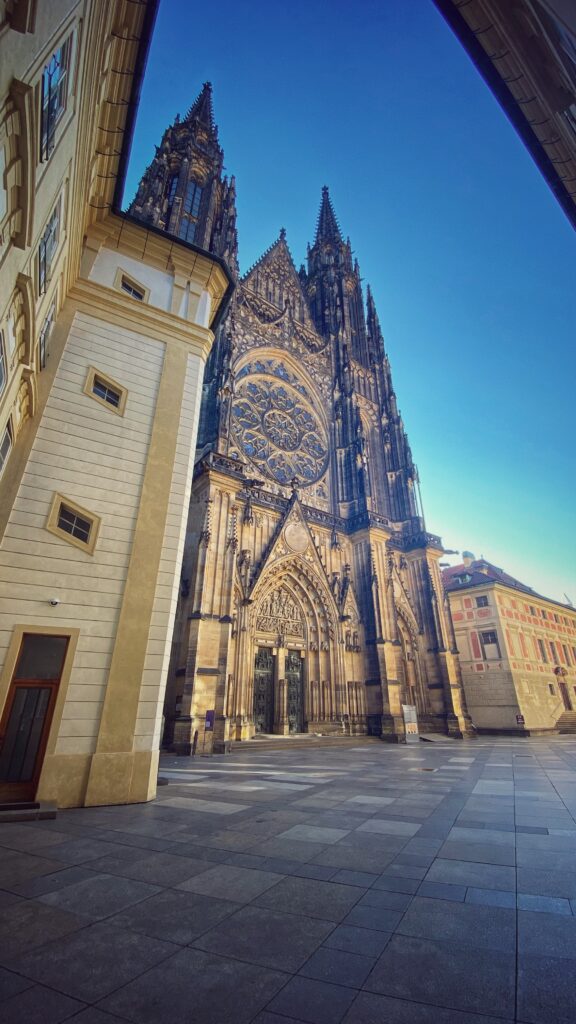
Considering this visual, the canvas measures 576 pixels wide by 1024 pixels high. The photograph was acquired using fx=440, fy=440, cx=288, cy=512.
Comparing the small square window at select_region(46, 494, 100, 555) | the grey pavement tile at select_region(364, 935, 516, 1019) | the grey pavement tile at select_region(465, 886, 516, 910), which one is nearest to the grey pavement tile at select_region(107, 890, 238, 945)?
the grey pavement tile at select_region(364, 935, 516, 1019)

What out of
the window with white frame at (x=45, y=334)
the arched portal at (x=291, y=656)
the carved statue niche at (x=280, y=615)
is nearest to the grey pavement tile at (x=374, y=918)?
the window with white frame at (x=45, y=334)

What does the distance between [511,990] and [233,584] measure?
50.6 feet

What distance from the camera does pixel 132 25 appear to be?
311 inches

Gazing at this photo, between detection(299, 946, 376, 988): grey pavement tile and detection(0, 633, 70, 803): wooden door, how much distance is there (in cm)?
567

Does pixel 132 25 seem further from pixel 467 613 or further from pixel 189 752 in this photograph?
pixel 467 613

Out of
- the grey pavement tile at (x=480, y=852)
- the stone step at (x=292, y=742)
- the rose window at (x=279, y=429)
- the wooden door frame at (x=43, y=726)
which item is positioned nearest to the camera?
the grey pavement tile at (x=480, y=852)

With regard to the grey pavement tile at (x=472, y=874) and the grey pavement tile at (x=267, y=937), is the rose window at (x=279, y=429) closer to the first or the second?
the grey pavement tile at (x=472, y=874)

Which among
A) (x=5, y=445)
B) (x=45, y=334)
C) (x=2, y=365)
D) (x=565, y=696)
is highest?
(x=45, y=334)

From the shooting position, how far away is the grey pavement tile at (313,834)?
4.50 meters

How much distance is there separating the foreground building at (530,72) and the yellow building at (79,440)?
18.0ft

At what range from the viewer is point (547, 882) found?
3361 millimetres

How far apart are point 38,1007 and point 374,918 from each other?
75.4 inches

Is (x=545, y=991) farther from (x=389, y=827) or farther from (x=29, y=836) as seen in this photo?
(x=29, y=836)

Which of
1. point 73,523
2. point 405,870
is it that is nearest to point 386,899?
point 405,870
